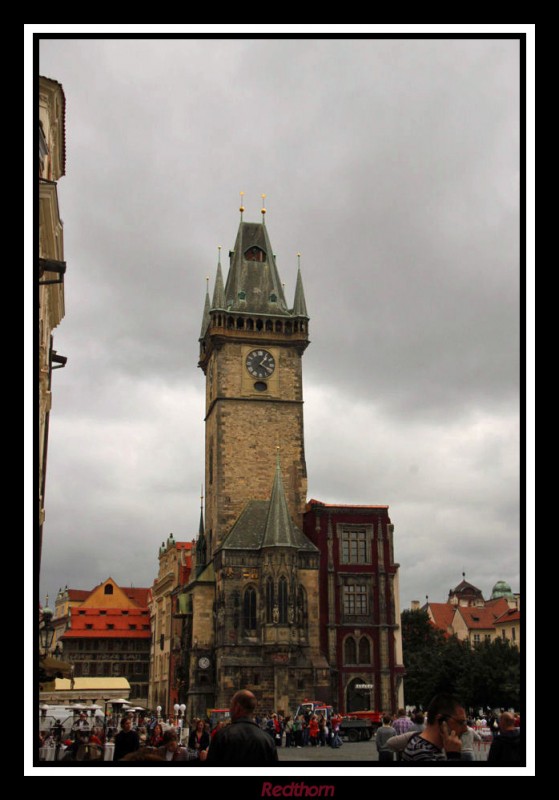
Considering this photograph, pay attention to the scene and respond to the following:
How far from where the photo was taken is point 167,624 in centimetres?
8669

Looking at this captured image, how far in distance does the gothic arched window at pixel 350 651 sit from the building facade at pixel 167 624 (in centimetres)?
1685

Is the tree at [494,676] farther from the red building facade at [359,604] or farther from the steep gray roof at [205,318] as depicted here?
the steep gray roof at [205,318]

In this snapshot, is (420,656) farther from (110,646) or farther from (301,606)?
(110,646)

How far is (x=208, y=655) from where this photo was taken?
200 ft

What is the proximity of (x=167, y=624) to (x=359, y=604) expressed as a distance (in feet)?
98.3

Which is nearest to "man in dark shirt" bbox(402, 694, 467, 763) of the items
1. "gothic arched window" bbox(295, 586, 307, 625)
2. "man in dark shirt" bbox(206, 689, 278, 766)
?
"man in dark shirt" bbox(206, 689, 278, 766)

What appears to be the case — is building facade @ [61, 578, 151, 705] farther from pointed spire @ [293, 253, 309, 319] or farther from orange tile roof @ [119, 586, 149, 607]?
pointed spire @ [293, 253, 309, 319]

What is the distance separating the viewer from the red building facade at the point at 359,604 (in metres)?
60.5

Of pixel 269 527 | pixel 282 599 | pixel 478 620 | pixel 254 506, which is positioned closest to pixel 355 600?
pixel 282 599
